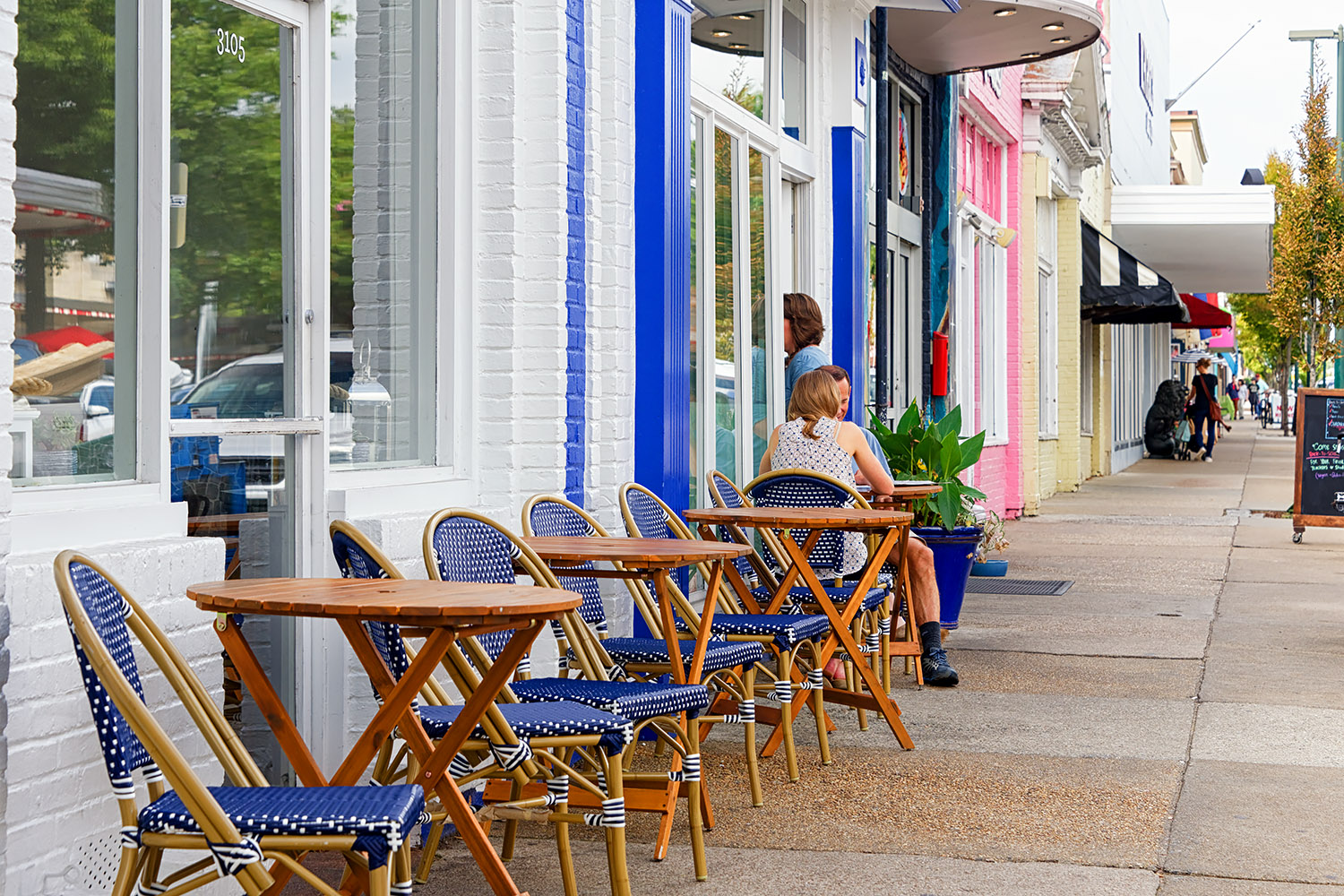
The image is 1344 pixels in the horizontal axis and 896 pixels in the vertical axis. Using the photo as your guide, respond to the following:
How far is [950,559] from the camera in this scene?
739cm


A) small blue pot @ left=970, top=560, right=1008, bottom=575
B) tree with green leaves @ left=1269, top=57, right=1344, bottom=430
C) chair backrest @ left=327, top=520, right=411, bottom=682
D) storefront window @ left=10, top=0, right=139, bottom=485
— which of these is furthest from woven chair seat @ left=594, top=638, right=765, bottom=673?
tree with green leaves @ left=1269, top=57, right=1344, bottom=430

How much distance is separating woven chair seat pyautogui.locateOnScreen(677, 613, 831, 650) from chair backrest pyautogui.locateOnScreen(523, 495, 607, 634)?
41 cm

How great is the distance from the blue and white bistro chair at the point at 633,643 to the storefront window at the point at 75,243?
59.1 inches

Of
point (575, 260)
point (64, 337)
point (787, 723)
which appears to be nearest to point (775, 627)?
point (787, 723)

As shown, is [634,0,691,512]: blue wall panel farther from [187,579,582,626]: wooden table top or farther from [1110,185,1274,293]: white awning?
[1110,185,1274,293]: white awning

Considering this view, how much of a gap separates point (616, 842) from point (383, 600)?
1.04 m

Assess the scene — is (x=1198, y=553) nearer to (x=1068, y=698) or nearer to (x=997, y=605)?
(x=997, y=605)

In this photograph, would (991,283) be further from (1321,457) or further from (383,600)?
(383,600)

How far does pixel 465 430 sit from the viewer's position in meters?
5.08

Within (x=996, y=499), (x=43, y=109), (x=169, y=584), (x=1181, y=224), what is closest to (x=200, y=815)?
(x=169, y=584)

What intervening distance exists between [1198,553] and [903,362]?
278 cm

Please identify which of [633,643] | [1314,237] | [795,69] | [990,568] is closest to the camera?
[633,643]

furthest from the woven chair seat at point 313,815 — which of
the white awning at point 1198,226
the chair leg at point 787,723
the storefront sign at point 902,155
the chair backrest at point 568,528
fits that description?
the white awning at point 1198,226

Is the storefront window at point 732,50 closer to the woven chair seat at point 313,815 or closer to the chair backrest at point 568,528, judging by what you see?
the chair backrest at point 568,528
